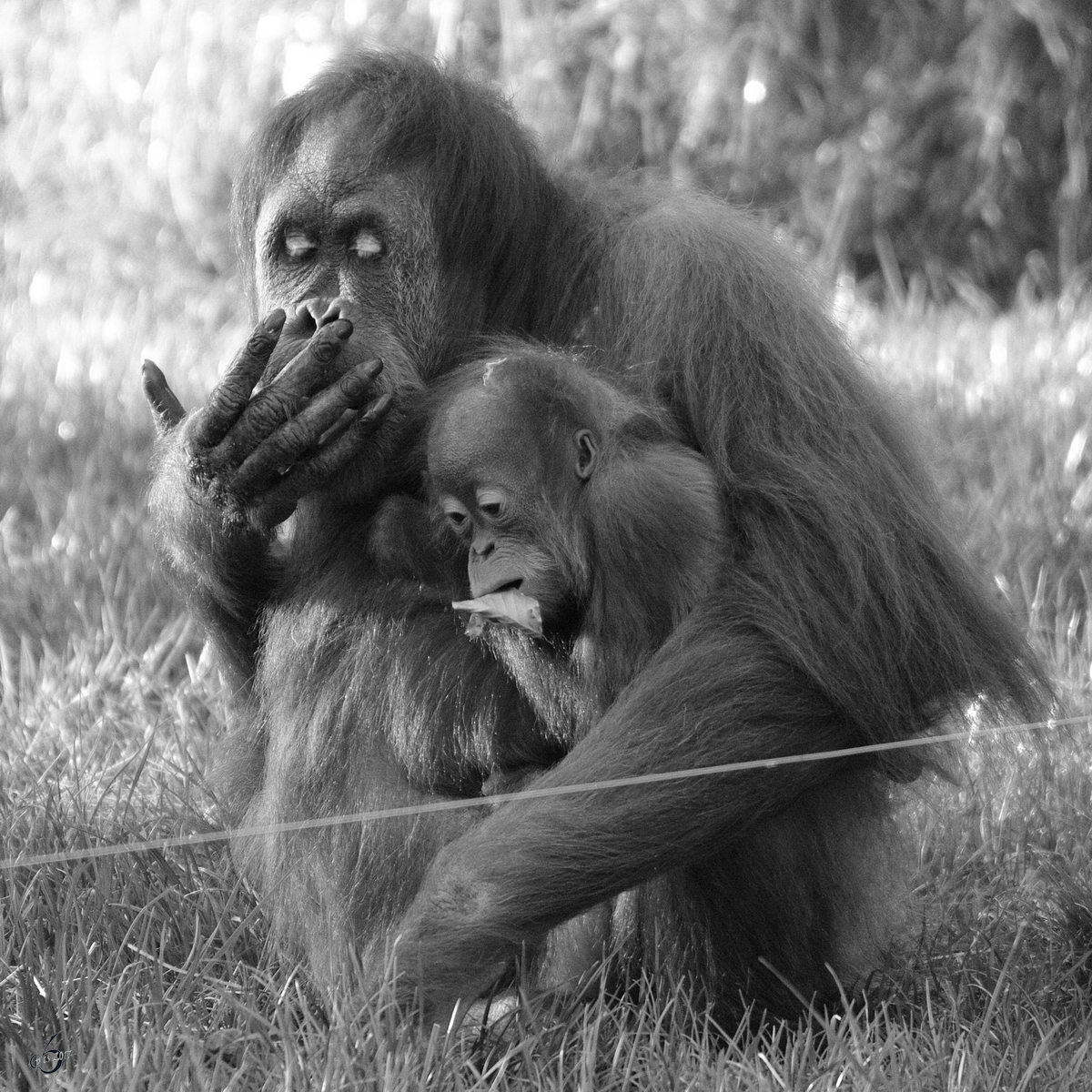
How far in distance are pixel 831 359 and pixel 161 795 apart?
173 cm

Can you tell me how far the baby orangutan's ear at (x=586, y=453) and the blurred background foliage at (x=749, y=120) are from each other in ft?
17.9

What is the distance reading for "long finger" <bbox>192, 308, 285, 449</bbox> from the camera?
2.87 m

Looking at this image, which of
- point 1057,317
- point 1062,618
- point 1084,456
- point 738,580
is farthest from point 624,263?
point 1057,317

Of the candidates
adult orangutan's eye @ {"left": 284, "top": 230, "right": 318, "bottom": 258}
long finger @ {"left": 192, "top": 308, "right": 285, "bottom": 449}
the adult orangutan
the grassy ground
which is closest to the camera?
the grassy ground

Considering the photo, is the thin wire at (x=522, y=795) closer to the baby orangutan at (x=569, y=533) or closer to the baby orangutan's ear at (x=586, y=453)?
the baby orangutan at (x=569, y=533)

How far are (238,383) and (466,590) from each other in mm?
577

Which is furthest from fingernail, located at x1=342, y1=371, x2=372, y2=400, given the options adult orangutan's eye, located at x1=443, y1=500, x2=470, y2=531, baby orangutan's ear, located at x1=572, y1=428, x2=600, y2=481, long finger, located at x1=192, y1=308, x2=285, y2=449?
baby orangutan's ear, located at x1=572, y1=428, x2=600, y2=481

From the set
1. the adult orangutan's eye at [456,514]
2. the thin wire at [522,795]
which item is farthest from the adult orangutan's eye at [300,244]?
the thin wire at [522,795]

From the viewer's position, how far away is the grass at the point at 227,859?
2.54 meters

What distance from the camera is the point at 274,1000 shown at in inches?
113

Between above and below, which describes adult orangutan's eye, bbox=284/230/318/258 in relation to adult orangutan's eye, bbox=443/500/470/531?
above

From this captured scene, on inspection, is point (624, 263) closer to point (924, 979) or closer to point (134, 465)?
point (924, 979)

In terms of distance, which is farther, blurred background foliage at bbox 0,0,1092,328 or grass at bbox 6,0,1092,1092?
blurred background foliage at bbox 0,0,1092,328

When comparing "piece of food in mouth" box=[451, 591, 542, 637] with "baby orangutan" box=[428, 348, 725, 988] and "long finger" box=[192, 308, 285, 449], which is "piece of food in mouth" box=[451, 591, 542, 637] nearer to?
"baby orangutan" box=[428, 348, 725, 988]
